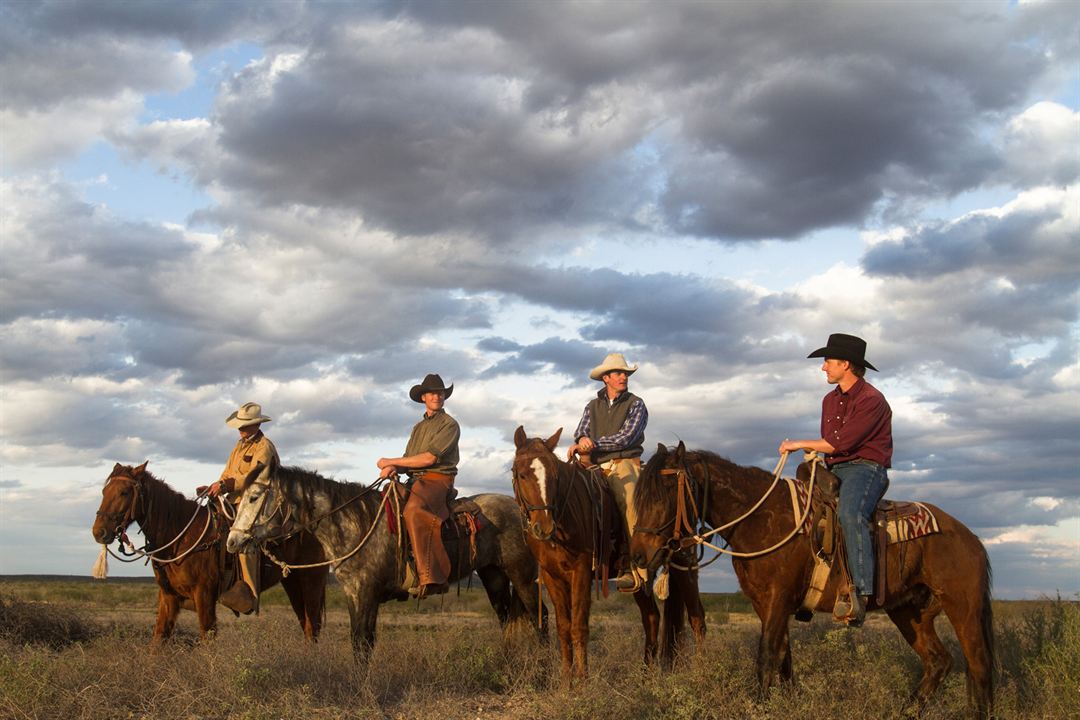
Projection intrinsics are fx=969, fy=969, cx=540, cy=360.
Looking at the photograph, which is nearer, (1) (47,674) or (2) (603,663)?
(1) (47,674)

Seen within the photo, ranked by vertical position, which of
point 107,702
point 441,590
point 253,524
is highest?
point 253,524

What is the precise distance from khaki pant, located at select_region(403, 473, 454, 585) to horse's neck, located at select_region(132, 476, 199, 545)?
3124mm

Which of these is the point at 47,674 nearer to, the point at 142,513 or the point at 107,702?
the point at 107,702

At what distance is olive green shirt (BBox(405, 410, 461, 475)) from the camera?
11828mm

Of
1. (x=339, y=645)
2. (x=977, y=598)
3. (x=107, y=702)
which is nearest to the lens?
(x=107, y=702)

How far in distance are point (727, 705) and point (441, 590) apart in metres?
4.41

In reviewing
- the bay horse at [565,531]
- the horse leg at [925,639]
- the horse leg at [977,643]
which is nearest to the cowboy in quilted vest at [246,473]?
the bay horse at [565,531]

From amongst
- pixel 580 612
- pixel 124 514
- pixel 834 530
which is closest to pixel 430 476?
pixel 580 612

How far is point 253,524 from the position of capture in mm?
11508

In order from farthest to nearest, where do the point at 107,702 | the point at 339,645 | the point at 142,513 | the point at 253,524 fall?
the point at 142,513 < the point at 253,524 < the point at 339,645 < the point at 107,702

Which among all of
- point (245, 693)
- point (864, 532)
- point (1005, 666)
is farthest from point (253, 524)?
point (1005, 666)

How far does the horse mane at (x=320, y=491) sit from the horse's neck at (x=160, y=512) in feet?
5.11

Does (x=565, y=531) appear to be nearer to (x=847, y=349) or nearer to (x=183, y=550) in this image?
(x=847, y=349)

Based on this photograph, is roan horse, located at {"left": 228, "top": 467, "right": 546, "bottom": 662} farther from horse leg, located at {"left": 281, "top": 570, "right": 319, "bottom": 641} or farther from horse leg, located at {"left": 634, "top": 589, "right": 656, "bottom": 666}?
horse leg, located at {"left": 634, "top": 589, "right": 656, "bottom": 666}
